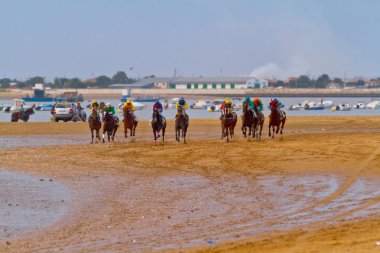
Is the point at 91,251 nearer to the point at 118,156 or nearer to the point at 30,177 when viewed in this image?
the point at 30,177

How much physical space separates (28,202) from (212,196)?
3946mm

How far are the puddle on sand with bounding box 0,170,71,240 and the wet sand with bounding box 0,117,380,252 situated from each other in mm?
342

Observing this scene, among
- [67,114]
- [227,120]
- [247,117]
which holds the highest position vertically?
[247,117]

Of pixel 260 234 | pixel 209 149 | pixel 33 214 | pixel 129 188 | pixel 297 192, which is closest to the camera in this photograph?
pixel 260 234

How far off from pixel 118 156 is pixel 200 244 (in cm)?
1804

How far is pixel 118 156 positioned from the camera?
32.0m

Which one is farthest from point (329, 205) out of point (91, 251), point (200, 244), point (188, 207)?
point (91, 251)

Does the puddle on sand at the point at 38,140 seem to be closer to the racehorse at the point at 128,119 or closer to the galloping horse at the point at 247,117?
the racehorse at the point at 128,119

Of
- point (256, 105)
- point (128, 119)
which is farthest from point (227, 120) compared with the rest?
point (128, 119)

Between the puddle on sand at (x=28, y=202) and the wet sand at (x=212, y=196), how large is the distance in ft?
1.12

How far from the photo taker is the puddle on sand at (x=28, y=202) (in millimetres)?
16844

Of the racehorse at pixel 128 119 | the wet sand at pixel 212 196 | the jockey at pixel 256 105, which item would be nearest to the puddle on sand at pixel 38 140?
the racehorse at pixel 128 119

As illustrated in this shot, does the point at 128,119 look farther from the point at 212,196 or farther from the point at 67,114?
the point at 67,114

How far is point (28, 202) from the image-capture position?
65.4 ft
